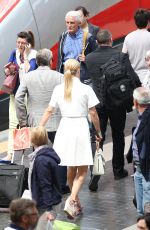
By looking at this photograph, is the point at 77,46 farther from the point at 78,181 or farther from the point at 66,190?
the point at 78,181

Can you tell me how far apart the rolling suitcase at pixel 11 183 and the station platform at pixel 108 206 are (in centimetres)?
21

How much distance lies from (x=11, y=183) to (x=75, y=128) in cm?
97

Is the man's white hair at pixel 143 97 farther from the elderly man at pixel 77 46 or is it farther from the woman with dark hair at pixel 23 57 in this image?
the woman with dark hair at pixel 23 57

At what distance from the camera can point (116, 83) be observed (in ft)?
37.0

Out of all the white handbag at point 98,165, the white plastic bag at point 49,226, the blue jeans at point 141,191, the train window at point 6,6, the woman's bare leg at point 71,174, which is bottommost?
the white plastic bag at point 49,226

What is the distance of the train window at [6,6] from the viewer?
1434cm

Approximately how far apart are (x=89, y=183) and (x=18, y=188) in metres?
1.14

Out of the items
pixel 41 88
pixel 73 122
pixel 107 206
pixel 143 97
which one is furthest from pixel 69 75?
pixel 107 206

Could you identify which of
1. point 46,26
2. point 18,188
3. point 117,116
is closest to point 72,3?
point 46,26

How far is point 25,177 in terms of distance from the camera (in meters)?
10.9

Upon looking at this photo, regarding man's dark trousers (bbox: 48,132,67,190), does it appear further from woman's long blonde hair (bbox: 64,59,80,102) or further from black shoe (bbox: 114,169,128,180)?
woman's long blonde hair (bbox: 64,59,80,102)

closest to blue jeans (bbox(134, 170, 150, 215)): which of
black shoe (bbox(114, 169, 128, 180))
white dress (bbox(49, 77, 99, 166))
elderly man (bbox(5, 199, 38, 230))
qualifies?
white dress (bbox(49, 77, 99, 166))

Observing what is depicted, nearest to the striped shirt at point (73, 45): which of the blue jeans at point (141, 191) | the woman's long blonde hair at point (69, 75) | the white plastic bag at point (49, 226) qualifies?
the woman's long blonde hair at point (69, 75)

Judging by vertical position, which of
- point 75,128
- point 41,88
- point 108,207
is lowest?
point 108,207
